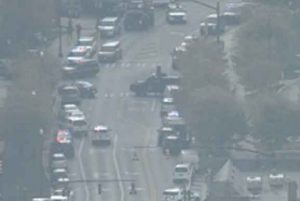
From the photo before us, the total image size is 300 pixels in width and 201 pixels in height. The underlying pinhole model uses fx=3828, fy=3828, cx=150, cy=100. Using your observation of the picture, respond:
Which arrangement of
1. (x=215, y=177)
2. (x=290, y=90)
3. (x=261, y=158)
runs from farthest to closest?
(x=290, y=90) < (x=261, y=158) < (x=215, y=177)

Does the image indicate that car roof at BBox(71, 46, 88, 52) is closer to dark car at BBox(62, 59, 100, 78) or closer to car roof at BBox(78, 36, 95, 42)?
car roof at BBox(78, 36, 95, 42)

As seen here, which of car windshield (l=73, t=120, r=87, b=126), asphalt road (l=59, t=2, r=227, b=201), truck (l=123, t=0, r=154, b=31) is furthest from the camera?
truck (l=123, t=0, r=154, b=31)

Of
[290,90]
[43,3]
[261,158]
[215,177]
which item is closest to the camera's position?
[215,177]

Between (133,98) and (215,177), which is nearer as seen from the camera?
(215,177)

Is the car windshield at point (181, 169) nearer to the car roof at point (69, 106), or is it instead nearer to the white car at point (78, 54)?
the car roof at point (69, 106)

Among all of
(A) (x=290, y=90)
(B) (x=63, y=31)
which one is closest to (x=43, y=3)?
(B) (x=63, y=31)

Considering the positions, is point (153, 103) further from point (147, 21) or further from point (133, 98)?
point (147, 21)

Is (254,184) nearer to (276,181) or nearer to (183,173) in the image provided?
(276,181)

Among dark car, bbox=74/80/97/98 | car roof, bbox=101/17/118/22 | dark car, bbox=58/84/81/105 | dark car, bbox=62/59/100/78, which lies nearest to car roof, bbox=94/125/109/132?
dark car, bbox=58/84/81/105
